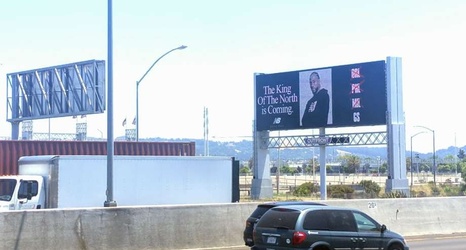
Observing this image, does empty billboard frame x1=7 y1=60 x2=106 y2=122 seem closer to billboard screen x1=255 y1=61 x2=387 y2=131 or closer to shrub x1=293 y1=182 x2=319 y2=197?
billboard screen x1=255 y1=61 x2=387 y2=131

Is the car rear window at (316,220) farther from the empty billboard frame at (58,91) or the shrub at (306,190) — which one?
the shrub at (306,190)

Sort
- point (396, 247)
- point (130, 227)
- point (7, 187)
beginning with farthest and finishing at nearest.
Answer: point (7, 187)
point (130, 227)
point (396, 247)

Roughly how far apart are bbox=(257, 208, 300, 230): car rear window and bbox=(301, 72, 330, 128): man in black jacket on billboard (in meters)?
35.6

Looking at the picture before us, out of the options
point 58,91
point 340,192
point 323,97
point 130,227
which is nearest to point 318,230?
point 130,227

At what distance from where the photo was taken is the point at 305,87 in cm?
5141

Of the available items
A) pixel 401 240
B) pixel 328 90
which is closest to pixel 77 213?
pixel 401 240

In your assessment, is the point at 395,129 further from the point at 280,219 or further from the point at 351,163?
the point at 351,163

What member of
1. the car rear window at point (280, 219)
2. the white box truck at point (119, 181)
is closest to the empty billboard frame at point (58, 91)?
the white box truck at point (119, 181)

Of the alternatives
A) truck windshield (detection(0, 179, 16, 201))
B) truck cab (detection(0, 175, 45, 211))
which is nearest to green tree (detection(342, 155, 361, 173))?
truck cab (detection(0, 175, 45, 211))

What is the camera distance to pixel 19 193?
68.5ft

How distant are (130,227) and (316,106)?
34.9m

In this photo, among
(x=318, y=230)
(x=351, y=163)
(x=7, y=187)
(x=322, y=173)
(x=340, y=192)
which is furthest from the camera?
(x=351, y=163)

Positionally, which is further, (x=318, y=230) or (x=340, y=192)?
(x=340, y=192)

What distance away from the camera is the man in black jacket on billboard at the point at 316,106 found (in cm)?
5028
